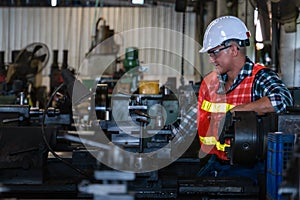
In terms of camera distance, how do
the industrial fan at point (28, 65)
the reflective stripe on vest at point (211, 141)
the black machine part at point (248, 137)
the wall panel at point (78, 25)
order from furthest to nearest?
the wall panel at point (78, 25), the industrial fan at point (28, 65), the reflective stripe on vest at point (211, 141), the black machine part at point (248, 137)

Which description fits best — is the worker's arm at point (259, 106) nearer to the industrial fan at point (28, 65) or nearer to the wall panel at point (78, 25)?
the industrial fan at point (28, 65)

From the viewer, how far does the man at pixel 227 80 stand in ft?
8.84

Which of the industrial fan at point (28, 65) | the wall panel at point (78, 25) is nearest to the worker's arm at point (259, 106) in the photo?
the industrial fan at point (28, 65)

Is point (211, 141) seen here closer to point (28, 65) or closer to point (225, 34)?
point (225, 34)

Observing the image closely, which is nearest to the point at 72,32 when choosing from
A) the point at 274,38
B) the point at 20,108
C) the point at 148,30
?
the point at 148,30

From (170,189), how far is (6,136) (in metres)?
0.72

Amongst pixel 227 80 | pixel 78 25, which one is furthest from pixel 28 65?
pixel 78 25

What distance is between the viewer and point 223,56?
109 inches

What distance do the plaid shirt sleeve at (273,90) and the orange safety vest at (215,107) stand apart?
0.04 m

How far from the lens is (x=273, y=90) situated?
8.54ft

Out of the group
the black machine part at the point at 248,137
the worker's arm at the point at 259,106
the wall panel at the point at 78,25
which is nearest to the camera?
the black machine part at the point at 248,137

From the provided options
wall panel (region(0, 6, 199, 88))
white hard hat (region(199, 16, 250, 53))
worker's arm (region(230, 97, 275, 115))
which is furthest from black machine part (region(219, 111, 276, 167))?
wall panel (region(0, 6, 199, 88))

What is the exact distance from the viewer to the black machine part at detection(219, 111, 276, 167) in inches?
83.5

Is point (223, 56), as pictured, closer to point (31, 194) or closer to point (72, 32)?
point (31, 194)
